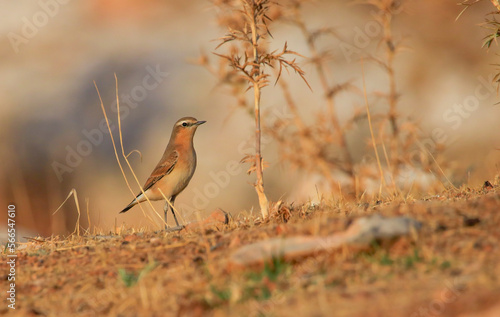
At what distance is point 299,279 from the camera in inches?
115

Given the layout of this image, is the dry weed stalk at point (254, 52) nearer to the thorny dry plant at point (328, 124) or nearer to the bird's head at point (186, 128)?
the thorny dry plant at point (328, 124)

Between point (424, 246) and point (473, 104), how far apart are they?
356 inches

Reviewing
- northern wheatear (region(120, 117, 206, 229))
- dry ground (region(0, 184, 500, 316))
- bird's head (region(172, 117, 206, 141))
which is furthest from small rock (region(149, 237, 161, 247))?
bird's head (region(172, 117, 206, 141))

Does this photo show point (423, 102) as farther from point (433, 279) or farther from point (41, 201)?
point (433, 279)

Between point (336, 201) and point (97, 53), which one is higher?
point (97, 53)

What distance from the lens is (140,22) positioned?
13.8 meters

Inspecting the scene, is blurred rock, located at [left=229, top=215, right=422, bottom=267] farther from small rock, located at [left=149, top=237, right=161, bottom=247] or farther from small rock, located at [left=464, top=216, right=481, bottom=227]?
small rock, located at [left=149, top=237, right=161, bottom=247]

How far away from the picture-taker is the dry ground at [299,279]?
2.55 m

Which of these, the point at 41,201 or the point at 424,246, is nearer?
the point at 424,246

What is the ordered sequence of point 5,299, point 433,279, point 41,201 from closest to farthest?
point 433,279
point 5,299
point 41,201

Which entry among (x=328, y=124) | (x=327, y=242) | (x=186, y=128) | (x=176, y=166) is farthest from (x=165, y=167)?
(x=327, y=242)

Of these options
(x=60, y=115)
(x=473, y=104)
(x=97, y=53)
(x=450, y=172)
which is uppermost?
(x=97, y=53)

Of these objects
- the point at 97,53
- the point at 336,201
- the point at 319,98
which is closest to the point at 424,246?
the point at 336,201

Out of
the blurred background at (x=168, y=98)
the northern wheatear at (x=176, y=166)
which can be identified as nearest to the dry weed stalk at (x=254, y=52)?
the northern wheatear at (x=176, y=166)
